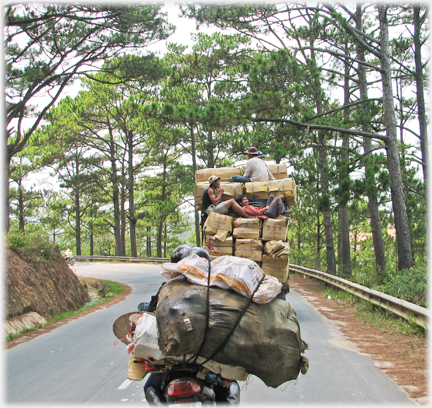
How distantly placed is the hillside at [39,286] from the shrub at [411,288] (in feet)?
31.2

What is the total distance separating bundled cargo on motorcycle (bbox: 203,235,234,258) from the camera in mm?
5598

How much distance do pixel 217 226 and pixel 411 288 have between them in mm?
7372

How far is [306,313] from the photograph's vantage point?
11.7m

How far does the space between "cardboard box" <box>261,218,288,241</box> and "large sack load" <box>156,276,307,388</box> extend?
Answer: 2089mm

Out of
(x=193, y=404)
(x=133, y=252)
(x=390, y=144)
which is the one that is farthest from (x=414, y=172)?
(x=133, y=252)

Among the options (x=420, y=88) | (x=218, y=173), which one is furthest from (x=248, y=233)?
(x=420, y=88)

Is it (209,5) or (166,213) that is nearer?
(209,5)

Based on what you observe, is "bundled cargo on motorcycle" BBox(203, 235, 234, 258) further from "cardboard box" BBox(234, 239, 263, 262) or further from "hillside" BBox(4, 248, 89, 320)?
"hillside" BBox(4, 248, 89, 320)

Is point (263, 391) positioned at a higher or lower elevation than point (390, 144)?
lower

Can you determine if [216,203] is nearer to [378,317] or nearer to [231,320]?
[231,320]

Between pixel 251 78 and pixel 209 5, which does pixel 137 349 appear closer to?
pixel 251 78

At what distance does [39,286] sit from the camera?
12594 mm

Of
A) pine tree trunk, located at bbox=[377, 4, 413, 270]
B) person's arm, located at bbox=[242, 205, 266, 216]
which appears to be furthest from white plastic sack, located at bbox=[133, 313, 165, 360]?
pine tree trunk, located at bbox=[377, 4, 413, 270]

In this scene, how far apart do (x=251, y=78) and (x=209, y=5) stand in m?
3.91
